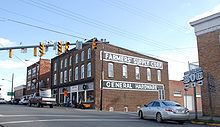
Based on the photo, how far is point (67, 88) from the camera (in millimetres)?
50031

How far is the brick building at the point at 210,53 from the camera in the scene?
20500mm

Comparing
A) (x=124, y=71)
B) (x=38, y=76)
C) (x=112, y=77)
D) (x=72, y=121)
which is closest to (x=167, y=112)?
(x=72, y=121)

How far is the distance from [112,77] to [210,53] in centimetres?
2314

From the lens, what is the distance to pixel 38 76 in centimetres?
6725

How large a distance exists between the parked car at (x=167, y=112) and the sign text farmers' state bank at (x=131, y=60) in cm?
2526

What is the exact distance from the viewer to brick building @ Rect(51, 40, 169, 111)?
41.8 m

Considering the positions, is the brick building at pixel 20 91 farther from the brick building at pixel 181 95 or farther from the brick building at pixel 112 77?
the brick building at pixel 181 95

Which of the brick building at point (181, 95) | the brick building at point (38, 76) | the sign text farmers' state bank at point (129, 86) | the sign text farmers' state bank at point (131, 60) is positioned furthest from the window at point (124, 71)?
the brick building at point (38, 76)

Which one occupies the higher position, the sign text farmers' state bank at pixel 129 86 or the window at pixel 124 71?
the window at pixel 124 71

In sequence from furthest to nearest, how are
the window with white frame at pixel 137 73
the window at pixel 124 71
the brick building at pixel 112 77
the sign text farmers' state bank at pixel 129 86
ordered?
the window with white frame at pixel 137 73, the window at pixel 124 71, the sign text farmers' state bank at pixel 129 86, the brick building at pixel 112 77

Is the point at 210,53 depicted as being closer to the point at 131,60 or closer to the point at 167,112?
the point at 167,112

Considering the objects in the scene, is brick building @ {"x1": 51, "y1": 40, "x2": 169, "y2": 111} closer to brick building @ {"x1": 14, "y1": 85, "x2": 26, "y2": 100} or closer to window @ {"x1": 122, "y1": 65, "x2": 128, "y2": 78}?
window @ {"x1": 122, "y1": 65, "x2": 128, "y2": 78}

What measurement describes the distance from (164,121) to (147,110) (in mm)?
1394

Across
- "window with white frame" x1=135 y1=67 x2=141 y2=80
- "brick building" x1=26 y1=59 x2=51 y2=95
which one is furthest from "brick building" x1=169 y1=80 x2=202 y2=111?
"brick building" x1=26 y1=59 x2=51 y2=95
